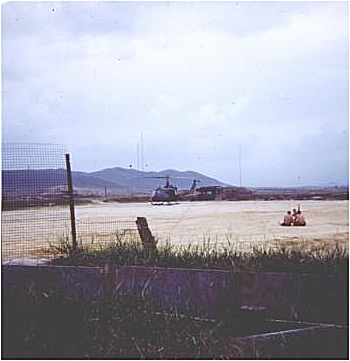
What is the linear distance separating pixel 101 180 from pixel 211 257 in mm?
725

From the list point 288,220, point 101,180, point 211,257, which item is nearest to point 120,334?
point 211,257

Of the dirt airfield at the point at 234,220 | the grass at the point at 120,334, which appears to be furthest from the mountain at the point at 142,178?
the grass at the point at 120,334

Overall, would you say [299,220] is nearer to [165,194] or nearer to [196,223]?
[196,223]

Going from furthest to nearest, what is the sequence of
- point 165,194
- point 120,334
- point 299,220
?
point 165,194 → point 299,220 → point 120,334

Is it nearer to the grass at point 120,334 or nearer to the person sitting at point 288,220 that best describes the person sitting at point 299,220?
the person sitting at point 288,220

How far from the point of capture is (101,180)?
3230mm

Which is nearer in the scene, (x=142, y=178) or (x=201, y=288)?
(x=201, y=288)

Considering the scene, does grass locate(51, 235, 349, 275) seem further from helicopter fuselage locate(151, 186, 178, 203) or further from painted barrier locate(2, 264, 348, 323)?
helicopter fuselage locate(151, 186, 178, 203)

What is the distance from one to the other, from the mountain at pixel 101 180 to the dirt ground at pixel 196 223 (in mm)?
129

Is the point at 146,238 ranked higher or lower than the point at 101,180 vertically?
lower

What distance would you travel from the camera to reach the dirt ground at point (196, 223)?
119 inches

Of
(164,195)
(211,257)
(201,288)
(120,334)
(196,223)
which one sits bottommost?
(120,334)

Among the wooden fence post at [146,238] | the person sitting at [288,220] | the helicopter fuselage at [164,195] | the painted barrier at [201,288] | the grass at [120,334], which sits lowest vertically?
the grass at [120,334]

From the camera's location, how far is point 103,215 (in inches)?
135
